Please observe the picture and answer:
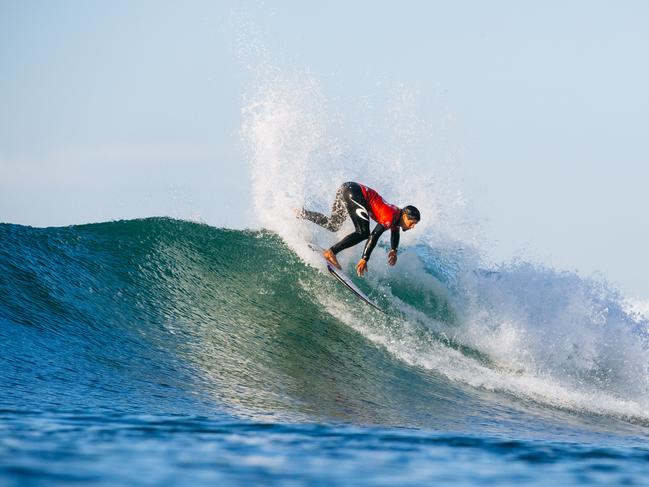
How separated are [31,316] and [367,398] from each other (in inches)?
153

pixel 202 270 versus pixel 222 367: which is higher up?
pixel 202 270

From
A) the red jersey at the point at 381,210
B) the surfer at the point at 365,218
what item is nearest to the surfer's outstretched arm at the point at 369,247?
the surfer at the point at 365,218

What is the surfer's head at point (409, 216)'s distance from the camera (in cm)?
1022

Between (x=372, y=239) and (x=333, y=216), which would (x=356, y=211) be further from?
(x=333, y=216)

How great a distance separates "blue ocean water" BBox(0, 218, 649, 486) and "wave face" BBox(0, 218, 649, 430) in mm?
36

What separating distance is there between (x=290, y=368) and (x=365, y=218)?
2812 mm

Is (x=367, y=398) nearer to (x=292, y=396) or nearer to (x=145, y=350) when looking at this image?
(x=292, y=396)

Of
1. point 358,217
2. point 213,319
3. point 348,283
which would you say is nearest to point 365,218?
point 358,217

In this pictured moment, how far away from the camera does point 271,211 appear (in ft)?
42.3

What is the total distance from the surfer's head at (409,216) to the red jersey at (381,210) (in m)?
0.09

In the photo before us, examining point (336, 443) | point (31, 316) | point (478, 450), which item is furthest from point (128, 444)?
point (31, 316)

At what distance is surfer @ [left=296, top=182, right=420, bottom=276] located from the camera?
407 inches

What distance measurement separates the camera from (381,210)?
10625 millimetres

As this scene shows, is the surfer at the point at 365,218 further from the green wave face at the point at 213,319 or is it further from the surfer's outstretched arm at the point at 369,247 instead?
the green wave face at the point at 213,319
